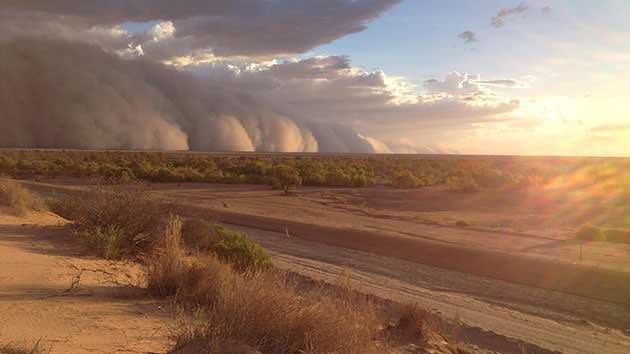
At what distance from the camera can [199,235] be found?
16.1 m

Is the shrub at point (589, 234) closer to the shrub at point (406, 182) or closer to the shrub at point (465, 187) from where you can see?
the shrub at point (465, 187)

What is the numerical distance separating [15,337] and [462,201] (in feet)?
129

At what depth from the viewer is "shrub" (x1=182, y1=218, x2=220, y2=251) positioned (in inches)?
607

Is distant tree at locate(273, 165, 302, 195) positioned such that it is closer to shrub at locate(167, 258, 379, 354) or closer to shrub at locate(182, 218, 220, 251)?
shrub at locate(182, 218, 220, 251)

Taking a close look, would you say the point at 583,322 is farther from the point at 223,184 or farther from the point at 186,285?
the point at 223,184

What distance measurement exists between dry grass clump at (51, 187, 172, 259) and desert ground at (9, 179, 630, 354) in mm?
4364

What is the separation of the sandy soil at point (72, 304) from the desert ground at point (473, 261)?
324 centimetres

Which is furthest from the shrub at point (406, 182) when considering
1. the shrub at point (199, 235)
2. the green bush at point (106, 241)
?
the green bush at point (106, 241)

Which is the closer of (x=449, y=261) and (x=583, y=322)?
(x=583, y=322)

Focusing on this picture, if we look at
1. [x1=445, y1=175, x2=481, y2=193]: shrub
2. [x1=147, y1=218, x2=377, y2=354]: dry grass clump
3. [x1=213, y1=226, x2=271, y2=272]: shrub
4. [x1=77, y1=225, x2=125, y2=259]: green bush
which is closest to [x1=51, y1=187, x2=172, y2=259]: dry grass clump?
[x1=77, y1=225, x2=125, y2=259]: green bush

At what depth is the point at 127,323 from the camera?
26.0 ft

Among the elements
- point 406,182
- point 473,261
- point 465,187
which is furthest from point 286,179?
point 473,261

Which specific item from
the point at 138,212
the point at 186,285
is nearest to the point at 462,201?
the point at 138,212

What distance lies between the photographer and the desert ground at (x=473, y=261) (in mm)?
13000
